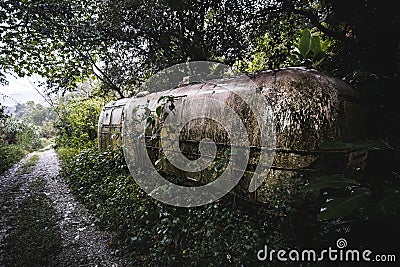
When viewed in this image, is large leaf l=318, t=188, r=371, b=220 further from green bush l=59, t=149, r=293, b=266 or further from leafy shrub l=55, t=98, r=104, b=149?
leafy shrub l=55, t=98, r=104, b=149

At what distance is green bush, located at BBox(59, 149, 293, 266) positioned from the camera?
2.75 metres

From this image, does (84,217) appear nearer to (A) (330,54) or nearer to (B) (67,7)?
(B) (67,7)

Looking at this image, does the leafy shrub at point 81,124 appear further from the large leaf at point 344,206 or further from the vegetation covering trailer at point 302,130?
the large leaf at point 344,206

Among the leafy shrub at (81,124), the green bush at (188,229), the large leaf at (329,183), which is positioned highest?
the leafy shrub at (81,124)

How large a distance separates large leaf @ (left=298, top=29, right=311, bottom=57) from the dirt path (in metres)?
3.87

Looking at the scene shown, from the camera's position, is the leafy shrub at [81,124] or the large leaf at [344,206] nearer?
the large leaf at [344,206]

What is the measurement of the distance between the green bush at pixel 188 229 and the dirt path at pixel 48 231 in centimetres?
25

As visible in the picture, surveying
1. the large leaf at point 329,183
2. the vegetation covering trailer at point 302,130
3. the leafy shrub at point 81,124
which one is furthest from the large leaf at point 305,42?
the leafy shrub at point 81,124

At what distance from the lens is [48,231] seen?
3.91 metres

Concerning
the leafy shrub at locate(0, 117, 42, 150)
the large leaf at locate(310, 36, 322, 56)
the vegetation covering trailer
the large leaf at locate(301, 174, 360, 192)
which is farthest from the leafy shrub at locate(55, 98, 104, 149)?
the large leaf at locate(301, 174, 360, 192)

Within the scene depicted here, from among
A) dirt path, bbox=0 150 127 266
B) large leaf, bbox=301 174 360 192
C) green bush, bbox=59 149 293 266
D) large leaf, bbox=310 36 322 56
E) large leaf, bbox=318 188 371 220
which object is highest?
large leaf, bbox=310 36 322 56

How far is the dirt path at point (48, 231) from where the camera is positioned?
126 inches

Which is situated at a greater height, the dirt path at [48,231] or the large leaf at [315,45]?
the large leaf at [315,45]

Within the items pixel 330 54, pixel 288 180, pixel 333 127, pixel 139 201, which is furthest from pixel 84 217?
pixel 330 54
